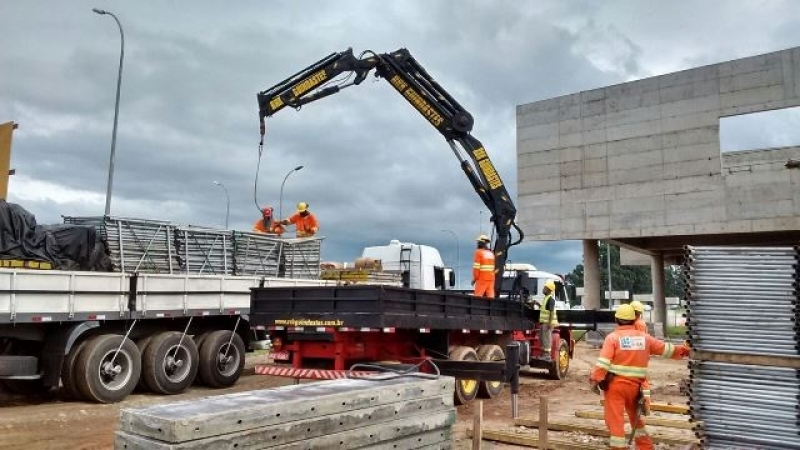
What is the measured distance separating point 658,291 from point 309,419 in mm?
30656

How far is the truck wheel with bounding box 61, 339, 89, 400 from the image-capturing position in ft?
33.6

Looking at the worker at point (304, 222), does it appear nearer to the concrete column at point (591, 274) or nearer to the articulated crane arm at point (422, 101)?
the articulated crane arm at point (422, 101)

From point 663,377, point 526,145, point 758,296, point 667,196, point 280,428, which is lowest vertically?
point 663,377

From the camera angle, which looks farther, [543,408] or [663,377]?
[663,377]

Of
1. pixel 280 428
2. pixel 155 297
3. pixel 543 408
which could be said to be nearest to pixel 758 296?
pixel 543 408

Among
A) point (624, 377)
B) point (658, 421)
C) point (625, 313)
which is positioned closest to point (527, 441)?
point (624, 377)

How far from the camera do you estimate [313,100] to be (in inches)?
600

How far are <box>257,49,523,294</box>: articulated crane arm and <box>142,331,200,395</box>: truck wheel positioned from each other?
17.0ft

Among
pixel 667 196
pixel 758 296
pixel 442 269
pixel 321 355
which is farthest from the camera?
pixel 667 196

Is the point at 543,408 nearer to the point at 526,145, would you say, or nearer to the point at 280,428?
the point at 280,428

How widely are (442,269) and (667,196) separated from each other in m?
10.2

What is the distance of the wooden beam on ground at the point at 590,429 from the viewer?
8.43m

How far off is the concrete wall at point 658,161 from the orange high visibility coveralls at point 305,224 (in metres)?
12.7

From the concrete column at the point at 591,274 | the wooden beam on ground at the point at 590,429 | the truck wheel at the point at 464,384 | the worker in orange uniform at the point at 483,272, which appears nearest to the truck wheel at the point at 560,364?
the worker in orange uniform at the point at 483,272
